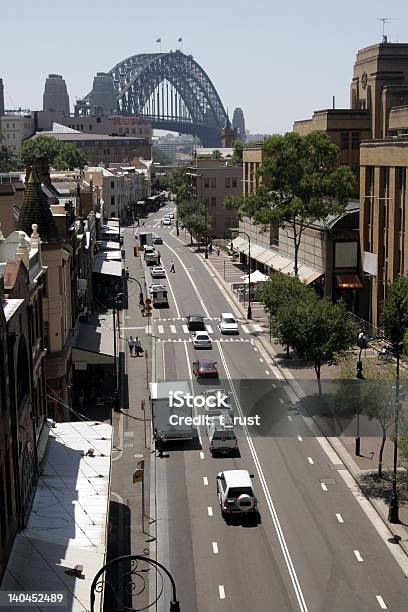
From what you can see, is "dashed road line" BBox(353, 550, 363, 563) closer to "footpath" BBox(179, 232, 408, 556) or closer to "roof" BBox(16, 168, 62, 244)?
"footpath" BBox(179, 232, 408, 556)

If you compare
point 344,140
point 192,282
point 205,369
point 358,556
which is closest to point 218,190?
point 192,282

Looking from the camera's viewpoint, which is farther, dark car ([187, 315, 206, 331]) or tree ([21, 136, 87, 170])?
tree ([21, 136, 87, 170])

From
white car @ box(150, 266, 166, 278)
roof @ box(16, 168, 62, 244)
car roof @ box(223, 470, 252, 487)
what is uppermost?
roof @ box(16, 168, 62, 244)

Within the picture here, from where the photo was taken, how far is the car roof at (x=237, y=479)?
3688 cm

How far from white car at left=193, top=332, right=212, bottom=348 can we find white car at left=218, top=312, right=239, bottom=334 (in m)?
4.62

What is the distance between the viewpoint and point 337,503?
38656 mm

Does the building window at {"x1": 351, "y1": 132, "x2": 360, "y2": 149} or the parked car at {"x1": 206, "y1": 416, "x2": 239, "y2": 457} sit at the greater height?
the building window at {"x1": 351, "y1": 132, "x2": 360, "y2": 149}

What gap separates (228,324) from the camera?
76.1m

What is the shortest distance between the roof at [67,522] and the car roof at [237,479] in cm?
542

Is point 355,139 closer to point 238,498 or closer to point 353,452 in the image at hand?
point 353,452

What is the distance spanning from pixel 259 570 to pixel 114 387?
985 inches

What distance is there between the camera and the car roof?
36875 mm

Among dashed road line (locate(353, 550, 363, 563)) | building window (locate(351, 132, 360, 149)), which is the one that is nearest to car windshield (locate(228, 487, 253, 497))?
dashed road line (locate(353, 550, 363, 563))

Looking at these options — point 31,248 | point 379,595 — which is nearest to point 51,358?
point 31,248
